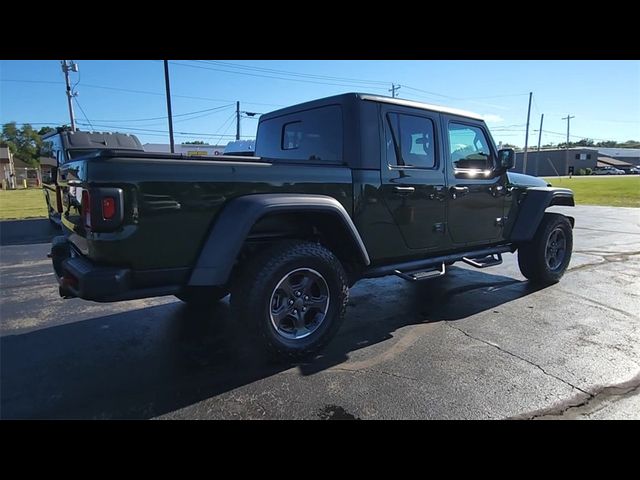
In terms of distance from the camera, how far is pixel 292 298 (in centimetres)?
314

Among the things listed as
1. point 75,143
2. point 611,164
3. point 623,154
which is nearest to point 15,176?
point 75,143

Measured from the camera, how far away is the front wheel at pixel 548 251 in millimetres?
5207

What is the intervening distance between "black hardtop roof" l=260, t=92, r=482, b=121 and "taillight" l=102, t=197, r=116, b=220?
6.90 feet

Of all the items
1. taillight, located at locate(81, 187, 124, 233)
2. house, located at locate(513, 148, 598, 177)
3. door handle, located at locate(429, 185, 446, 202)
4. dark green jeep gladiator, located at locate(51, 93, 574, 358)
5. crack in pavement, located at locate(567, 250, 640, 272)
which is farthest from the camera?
house, located at locate(513, 148, 598, 177)

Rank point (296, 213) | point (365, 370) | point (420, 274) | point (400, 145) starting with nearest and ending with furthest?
point (365, 370) → point (296, 213) → point (400, 145) → point (420, 274)

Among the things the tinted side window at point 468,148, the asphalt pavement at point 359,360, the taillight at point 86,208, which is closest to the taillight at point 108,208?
the taillight at point 86,208

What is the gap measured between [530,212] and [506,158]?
2.90ft

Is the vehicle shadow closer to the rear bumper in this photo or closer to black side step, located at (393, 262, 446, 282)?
black side step, located at (393, 262, 446, 282)

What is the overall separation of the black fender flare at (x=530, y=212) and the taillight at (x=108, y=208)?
14.4ft

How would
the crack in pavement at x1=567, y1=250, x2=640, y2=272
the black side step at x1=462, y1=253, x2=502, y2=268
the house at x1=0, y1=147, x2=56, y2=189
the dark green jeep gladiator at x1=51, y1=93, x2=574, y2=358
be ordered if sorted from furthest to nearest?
the house at x1=0, y1=147, x2=56, y2=189, the crack in pavement at x1=567, y1=250, x2=640, y2=272, the black side step at x1=462, y1=253, x2=502, y2=268, the dark green jeep gladiator at x1=51, y1=93, x2=574, y2=358

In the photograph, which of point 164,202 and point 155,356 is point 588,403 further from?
point 155,356

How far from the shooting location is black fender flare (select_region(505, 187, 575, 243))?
16.4 feet

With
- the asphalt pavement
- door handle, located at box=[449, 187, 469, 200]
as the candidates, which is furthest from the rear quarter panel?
door handle, located at box=[449, 187, 469, 200]

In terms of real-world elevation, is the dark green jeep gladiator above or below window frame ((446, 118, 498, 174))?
below
